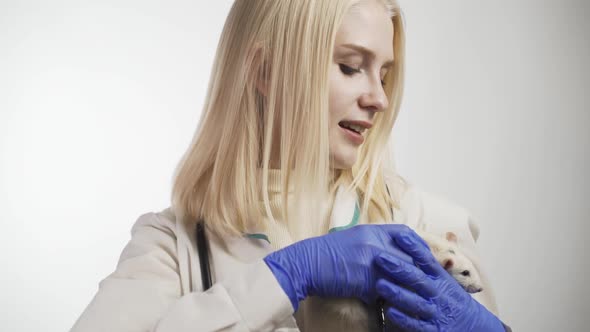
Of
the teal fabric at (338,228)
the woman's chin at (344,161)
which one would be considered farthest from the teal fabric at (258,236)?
the woman's chin at (344,161)

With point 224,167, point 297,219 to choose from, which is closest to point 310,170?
point 297,219

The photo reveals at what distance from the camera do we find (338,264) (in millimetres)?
1376

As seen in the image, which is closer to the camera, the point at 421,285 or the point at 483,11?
the point at 421,285

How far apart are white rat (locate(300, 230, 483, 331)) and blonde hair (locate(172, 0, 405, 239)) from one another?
21cm

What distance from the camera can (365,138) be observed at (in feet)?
5.93

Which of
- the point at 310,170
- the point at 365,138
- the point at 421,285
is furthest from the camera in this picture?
the point at 365,138

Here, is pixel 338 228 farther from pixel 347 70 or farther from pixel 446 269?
pixel 347 70

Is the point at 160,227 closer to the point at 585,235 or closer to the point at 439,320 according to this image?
the point at 439,320

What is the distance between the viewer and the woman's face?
1.57m

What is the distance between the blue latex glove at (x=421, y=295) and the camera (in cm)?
135

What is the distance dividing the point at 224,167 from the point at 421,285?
638mm

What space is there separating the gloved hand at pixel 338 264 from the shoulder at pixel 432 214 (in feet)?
0.95

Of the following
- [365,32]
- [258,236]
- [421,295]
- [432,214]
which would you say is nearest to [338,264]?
[421,295]

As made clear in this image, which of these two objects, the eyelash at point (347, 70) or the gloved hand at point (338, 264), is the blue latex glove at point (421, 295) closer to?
the gloved hand at point (338, 264)
